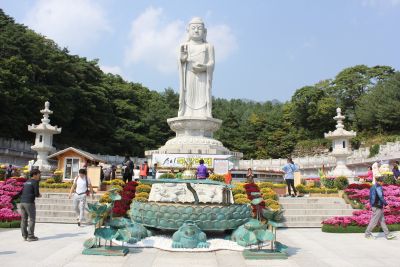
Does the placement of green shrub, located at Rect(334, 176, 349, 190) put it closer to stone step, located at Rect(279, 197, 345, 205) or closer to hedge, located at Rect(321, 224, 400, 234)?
stone step, located at Rect(279, 197, 345, 205)

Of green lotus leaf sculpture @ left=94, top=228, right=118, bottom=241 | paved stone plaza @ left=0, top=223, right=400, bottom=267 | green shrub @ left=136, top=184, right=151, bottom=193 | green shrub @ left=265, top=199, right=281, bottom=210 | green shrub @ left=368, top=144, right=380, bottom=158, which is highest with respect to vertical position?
green shrub @ left=368, top=144, right=380, bottom=158

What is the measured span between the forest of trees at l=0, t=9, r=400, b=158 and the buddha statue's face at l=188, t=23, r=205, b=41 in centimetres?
1561

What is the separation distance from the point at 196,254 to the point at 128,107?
36.8m

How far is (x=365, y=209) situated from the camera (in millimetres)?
11148

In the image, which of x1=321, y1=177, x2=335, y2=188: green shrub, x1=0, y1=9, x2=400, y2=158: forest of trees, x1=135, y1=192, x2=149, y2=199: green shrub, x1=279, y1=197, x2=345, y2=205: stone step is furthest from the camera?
x1=0, y1=9, x2=400, y2=158: forest of trees

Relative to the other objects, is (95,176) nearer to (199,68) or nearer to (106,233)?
(199,68)

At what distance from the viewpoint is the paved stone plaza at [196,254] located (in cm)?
575

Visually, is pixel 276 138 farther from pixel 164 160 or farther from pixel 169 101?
pixel 164 160

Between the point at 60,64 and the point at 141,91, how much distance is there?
16.4 m

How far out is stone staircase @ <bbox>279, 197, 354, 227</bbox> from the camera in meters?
10.5

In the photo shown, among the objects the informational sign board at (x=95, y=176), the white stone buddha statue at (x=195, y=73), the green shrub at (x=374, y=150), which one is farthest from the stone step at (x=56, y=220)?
the green shrub at (x=374, y=150)

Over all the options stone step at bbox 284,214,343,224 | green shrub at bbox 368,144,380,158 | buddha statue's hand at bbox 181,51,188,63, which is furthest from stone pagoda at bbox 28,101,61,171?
green shrub at bbox 368,144,380,158

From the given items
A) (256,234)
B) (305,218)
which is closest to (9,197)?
(256,234)

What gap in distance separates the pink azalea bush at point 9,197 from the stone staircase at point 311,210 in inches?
268
